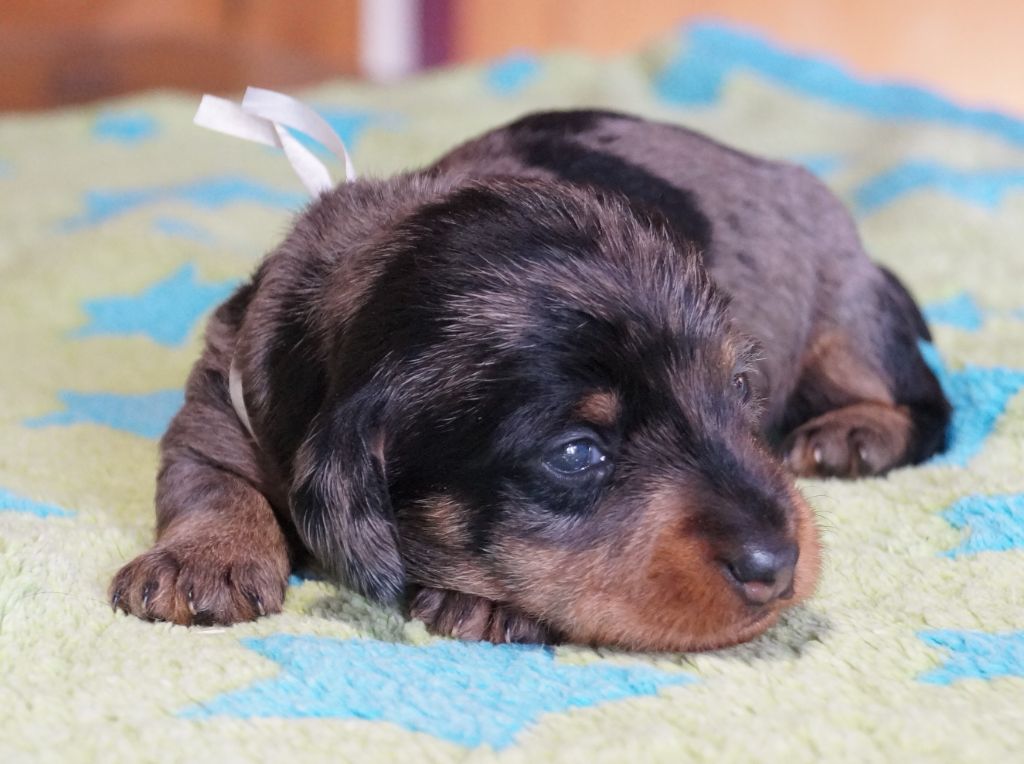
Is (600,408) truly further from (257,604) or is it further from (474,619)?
(257,604)

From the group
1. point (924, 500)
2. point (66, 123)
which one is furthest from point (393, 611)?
point (66, 123)

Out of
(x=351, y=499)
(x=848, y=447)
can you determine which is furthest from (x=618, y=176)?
(x=351, y=499)

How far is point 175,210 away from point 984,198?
3.63 metres

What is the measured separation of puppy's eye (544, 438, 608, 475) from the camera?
226 centimetres

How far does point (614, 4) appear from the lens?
1012 cm

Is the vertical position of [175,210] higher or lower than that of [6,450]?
lower

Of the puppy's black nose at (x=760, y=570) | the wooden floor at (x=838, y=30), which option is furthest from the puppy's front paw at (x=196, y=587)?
the wooden floor at (x=838, y=30)

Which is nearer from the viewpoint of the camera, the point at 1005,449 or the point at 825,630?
the point at 825,630

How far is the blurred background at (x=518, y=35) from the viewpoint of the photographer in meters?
8.52

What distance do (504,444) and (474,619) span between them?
375 mm

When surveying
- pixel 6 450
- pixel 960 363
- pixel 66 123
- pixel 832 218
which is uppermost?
pixel 832 218

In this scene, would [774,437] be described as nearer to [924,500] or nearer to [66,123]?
[924,500]

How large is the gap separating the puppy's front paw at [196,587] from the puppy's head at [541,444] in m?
0.18

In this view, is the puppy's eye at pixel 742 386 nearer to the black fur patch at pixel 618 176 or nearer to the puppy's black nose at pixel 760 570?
the puppy's black nose at pixel 760 570
